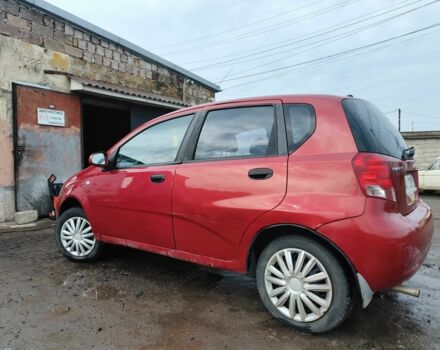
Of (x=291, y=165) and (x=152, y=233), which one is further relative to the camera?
(x=152, y=233)

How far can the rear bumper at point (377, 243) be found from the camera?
2.40 metres

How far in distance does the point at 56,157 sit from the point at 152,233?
5168 mm

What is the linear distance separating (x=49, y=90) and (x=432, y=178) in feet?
41.0

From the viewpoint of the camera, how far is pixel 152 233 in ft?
11.6

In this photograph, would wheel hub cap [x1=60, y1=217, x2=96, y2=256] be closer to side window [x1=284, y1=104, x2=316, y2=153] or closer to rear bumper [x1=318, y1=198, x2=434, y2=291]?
side window [x1=284, y1=104, x2=316, y2=153]

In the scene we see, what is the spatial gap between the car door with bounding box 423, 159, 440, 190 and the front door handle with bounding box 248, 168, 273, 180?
41.5 feet

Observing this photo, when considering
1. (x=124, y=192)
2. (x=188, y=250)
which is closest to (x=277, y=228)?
(x=188, y=250)

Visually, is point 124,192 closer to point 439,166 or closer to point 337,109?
point 337,109

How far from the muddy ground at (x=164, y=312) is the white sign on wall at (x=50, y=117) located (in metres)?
3.83

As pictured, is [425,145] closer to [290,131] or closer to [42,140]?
[42,140]

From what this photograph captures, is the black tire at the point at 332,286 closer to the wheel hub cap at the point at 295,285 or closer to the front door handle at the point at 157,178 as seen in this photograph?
the wheel hub cap at the point at 295,285

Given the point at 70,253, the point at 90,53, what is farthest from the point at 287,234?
the point at 90,53

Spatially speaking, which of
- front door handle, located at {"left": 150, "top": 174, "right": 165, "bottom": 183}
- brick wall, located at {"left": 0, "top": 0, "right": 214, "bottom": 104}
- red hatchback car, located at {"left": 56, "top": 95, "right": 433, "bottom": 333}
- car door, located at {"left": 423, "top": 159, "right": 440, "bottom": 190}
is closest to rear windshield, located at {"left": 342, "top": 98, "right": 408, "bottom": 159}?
red hatchback car, located at {"left": 56, "top": 95, "right": 433, "bottom": 333}

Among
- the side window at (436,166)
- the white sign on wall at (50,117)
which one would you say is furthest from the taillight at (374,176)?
the side window at (436,166)
